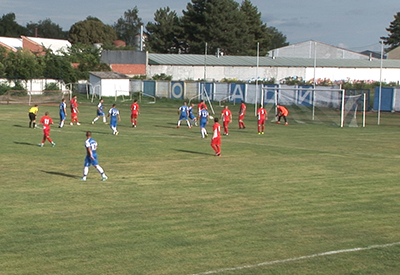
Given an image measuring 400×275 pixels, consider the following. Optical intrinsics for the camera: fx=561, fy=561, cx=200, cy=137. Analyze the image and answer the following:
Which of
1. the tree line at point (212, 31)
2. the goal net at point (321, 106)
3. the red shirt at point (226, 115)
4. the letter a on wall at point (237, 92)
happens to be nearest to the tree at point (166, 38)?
the tree line at point (212, 31)

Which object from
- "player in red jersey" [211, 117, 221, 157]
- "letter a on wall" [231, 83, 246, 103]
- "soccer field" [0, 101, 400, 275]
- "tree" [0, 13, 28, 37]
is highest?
"tree" [0, 13, 28, 37]

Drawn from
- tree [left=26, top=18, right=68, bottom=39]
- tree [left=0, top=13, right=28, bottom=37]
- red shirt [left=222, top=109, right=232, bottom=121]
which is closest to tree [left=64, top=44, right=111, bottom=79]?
red shirt [left=222, top=109, right=232, bottom=121]

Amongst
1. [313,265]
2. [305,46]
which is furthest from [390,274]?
[305,46]

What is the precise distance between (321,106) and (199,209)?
1682 inches

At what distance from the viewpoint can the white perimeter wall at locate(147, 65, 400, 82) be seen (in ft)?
275

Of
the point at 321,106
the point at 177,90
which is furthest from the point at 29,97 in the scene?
the point at 321,106

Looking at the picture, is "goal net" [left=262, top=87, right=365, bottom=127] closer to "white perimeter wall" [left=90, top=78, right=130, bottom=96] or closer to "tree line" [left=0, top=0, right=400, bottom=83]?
"white perimeter wall" [left=90, top=78, right=130, bottom=96]

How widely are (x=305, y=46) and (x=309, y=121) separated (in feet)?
209

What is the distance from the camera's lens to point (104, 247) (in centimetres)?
1160

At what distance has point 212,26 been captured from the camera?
A: 104875 millimetres

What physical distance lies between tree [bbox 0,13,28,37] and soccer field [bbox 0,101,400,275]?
137010 millimetres

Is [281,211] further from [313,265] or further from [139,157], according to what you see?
[139,157]

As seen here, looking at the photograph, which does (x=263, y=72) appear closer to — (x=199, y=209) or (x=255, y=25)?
(x=255, y=25)

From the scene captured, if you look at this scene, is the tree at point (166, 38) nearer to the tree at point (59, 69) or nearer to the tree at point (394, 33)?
the tree at point (59, 69)
